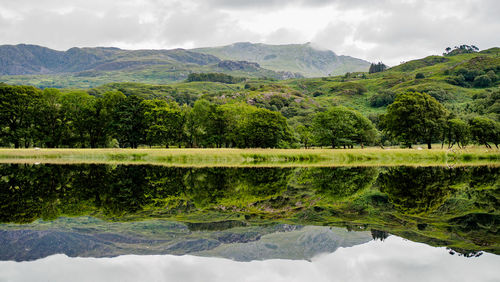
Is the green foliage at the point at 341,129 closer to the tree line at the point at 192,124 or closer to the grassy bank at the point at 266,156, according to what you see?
the tree line at the point at 192,124

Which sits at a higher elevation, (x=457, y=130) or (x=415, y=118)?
(x=415, y=118)

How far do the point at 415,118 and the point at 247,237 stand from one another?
2733 inches

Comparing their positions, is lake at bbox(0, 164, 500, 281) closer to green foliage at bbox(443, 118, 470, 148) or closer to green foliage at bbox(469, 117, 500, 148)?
green foliage at bbox(469, 117, 500, 148)

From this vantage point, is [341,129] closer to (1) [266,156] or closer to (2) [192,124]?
(1) [266,156]

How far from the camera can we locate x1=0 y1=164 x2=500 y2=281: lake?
7.99m

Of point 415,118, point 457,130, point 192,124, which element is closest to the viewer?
point 457,130

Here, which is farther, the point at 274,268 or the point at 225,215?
the point at 225,215

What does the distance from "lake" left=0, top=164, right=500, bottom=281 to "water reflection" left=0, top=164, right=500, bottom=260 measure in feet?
0.16

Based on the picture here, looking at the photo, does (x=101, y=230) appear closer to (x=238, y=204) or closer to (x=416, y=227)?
(x=238, y=204)

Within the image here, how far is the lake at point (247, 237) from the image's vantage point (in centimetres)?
799

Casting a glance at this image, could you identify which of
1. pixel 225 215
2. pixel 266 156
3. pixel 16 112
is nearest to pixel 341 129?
pixel 266 156

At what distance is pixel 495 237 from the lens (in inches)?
412

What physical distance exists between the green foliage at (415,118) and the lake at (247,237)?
5685cm

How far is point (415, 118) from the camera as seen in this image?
71.2m
